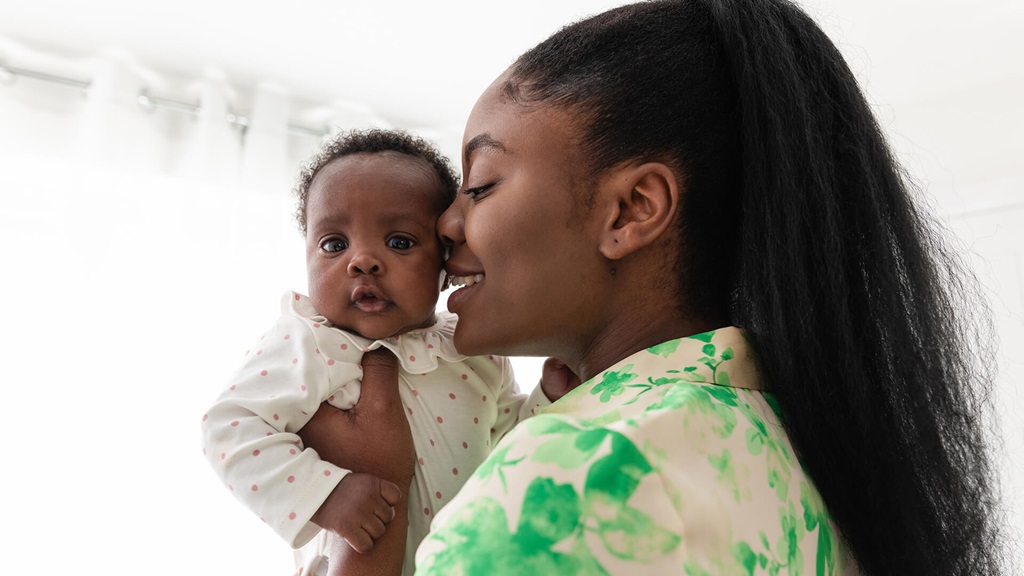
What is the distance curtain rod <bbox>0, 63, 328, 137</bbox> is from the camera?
2783 mm

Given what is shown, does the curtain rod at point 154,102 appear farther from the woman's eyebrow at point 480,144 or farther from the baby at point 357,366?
the woman's eyebrow at point 480,144

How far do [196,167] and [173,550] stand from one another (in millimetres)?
1204

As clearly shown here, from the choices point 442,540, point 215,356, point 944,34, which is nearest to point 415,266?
point 442,540

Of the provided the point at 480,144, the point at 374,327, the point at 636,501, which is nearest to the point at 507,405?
the point at 374,327

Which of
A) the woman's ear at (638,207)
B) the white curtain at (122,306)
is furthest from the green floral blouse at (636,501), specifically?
the white curtain at (122,306)

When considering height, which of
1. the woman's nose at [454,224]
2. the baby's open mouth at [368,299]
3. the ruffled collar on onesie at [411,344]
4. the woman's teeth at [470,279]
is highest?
the woman's nose at [454,224]

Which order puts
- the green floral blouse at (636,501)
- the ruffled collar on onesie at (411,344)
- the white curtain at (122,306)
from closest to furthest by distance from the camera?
the green floral blouse at (636,501), the ruffled collar on onesie at (411,344), the white curtain at (122,306)

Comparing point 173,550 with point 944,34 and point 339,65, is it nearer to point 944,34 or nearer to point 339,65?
point 339,65

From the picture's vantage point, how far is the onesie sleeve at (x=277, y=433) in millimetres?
939

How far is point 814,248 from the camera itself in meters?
0.72

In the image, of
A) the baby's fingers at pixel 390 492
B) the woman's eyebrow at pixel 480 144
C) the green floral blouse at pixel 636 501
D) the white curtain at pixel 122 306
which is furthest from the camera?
the white curtain at pixel 122 306

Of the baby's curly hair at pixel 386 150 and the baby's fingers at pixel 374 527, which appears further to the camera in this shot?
the baby's curly hair at pixel 386 150

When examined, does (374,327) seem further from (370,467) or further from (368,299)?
(370,467)

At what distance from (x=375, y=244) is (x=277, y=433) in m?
0.26
